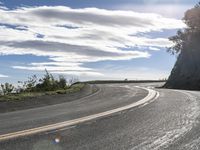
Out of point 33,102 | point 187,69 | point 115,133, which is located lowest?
point 115,133

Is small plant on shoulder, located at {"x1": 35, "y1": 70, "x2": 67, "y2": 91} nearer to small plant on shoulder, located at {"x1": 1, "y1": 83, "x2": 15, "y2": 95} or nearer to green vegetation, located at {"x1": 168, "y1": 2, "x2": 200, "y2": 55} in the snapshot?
small plant on shoulder, located at {"x1": 1, "y1": 83, "x2": 15, "y2": 95}

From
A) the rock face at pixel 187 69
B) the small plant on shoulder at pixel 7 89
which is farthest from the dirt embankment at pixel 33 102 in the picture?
the rock face at pixel 187 69

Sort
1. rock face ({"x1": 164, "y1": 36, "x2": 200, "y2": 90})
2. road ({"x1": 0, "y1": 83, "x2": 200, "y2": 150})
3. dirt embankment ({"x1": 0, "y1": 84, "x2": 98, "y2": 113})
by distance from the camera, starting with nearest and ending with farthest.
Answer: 1. road ({"x1": 0, "y1": 83, "x2": 200, "y2": 150})
2. dirt embankment ({"x1": 0, "y1": 84, "x2": 98, "y2": 113})
3. rock face ({"x1": 164, "y1": 36, "x2": 200, "y2": 90})

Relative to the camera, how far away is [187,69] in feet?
158

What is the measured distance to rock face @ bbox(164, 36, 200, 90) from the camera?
4522 cm

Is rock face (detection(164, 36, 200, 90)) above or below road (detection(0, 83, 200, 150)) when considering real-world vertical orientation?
above

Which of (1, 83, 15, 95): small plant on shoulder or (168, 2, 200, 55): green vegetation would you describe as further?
(168, 2, 200, 55): green vegetation

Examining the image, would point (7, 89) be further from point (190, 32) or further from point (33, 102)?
point (190, 32)

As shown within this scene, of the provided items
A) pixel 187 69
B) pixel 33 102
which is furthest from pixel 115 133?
pixel 187 69

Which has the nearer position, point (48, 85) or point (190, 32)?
point (48, 85)

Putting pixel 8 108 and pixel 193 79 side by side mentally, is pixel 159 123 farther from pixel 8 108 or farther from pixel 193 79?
pixel 193 79

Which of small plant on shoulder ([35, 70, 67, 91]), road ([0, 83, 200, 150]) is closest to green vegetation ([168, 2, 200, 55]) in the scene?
small plant on shoulder ([35, 70, 67, 91])

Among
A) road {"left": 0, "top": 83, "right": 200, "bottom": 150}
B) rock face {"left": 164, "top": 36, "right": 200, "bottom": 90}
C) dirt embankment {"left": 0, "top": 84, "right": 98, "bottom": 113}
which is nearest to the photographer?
road {"left": 0, "top": 83, "right": 200, "bottom": 150}

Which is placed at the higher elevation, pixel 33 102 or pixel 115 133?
pixel 33 102
